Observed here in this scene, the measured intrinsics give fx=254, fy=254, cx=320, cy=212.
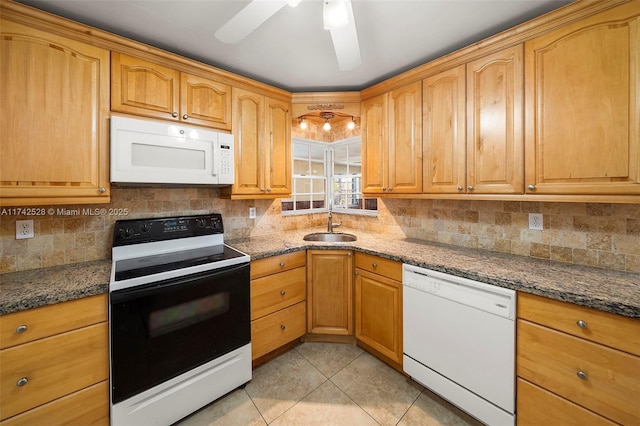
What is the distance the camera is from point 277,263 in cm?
202

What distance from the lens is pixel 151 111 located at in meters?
1.69

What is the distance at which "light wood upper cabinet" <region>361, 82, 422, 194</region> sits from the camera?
2029 millimetres

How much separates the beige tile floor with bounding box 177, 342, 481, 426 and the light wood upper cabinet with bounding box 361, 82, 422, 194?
145cm

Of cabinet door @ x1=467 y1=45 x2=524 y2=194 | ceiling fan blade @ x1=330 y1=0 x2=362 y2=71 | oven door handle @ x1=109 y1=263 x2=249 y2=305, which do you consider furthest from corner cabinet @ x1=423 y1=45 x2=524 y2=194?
oven door handle @ x1=109 y1=263 x2=249 y2=305

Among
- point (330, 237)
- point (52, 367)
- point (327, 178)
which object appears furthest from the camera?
point (327, 178)

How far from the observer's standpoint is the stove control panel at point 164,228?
1.75 m

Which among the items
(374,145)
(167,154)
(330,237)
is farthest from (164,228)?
(374,145)

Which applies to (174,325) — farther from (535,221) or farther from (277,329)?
(535,221)

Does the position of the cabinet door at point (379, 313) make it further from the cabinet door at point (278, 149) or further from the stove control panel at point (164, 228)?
the stove control panel at point (164, 228)

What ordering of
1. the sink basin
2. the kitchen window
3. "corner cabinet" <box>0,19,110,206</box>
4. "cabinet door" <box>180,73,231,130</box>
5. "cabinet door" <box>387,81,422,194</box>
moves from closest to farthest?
"corner cabinet" <box>0,19,110,206</box>, "cabinet door" <box>180,73,231,130</box>, "cabinet door" <box>387,81,422,194</box>, the sink basin, the kitchen window

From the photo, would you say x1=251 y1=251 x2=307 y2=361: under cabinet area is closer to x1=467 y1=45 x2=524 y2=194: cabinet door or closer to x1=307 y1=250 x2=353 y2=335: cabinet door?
x1=307 y1=250 x2=353 y2=335: cabinet door

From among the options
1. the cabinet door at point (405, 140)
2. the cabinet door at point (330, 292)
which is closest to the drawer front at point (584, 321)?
the cabinet door at point (405, 140)

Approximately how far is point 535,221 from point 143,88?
276 centimetres

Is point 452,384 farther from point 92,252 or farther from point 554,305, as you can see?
point 92,252
